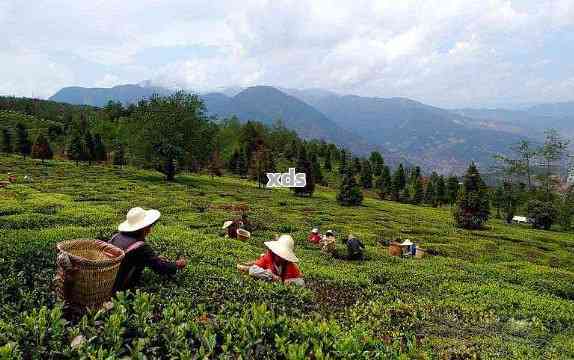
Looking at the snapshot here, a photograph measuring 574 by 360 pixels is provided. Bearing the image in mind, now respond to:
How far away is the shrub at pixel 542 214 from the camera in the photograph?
55344 millimetres

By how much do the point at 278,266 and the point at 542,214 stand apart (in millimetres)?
55888

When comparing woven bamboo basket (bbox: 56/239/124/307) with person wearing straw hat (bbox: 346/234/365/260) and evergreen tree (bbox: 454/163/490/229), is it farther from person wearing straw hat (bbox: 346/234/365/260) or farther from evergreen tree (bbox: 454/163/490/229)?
evergreen tree (bbox: 454/163/490/229)

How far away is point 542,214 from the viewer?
5525 cm

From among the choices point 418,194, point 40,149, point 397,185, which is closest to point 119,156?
point 40,149

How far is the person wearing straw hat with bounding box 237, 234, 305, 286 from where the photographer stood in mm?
9047

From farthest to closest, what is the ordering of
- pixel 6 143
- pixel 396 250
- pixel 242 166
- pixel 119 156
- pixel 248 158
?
pixel 248 158, pixel 242 166, pixel 6 143, pixel 119 156, pixel 396 250

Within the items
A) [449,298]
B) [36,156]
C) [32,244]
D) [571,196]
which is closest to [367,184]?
[571,196]

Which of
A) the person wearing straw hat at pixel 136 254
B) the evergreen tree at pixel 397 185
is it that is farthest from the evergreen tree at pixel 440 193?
the person wearing straw hat at pixel 136 254

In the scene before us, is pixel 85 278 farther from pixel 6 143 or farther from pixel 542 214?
pixel 6 143

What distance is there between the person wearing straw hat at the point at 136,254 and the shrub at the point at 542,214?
58.0m

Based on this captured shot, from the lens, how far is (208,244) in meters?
15.6

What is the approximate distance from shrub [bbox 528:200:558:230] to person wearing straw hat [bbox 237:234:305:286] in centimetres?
5550

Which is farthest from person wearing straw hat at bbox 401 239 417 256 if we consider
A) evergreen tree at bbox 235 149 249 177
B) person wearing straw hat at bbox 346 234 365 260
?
evergreen tree at bbox 235 149 249 177

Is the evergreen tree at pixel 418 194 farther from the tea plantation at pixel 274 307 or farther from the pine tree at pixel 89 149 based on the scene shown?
the pine tree at pixel 89 149
